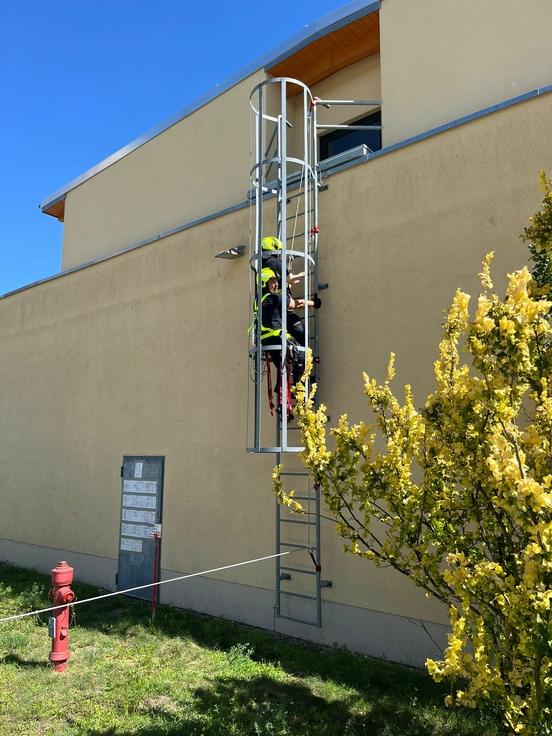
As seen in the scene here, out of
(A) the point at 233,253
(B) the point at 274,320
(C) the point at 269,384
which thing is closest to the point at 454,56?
(A) the point at 233,253

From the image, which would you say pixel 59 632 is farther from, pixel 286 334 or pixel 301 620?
pixel 286 334

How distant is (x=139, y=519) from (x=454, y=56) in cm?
730

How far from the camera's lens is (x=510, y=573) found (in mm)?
3127

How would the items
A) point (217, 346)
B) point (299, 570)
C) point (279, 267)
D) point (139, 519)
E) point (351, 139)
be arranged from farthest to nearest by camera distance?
point (139, 519) → point (351, 139) → point (217, 346) → point (299, 570) → point (279, 267)

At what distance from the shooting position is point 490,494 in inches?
124

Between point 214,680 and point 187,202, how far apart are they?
729cm

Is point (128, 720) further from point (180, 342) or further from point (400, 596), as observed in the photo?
point (180, 342)

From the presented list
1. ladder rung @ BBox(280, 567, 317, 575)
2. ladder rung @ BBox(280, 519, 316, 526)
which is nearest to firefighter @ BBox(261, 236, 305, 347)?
ladder rung @ BBox(280, 519, 316, 526)

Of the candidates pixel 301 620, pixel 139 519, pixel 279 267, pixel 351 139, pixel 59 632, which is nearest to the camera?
pixel 59 632

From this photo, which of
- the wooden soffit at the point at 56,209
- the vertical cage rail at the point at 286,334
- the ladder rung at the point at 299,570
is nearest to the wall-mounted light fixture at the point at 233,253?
the vertical cage rail at the point at 286,334

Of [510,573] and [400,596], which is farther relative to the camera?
[400,596]

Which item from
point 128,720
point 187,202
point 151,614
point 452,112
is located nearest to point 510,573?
point 128,720

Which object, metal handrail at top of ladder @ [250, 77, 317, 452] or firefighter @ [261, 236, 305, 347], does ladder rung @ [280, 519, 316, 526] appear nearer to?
metal handrail at top of ladder @ [250, 77, 317, 452]

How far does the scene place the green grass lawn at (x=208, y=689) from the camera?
15.7 feet
